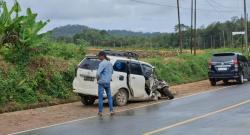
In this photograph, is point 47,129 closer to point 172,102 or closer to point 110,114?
point 110,114

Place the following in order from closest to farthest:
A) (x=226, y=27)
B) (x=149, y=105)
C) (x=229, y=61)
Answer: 1. (x=149, y=105)
2. (x=229, y=61)
3. (x=226, y=27)

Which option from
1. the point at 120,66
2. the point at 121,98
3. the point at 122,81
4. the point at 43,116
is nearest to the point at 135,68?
the point at 120,66

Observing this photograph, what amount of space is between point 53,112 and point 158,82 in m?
5.54

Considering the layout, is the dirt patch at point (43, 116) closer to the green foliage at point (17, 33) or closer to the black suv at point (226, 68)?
the green foliage at point (17, 33)

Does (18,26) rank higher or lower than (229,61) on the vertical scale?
higher

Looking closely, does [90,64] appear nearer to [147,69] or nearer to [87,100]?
[87,100]

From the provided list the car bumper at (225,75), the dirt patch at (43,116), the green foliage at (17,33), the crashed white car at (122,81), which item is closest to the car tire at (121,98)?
the crashed white car at (122,81)

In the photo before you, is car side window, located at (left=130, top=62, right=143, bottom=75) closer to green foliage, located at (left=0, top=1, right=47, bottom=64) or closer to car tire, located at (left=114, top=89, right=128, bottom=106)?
car tire, located at (left=114, top=89, right=128, bottom=106)

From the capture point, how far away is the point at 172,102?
65.4 ft

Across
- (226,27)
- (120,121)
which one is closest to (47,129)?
(120,121)

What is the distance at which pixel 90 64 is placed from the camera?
61.6 ft

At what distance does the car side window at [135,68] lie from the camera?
65.5ft

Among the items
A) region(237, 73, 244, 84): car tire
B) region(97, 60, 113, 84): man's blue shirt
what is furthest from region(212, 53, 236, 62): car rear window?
region(97, 60, 113, 84): man's blue shirt

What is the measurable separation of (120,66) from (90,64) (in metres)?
1.20
